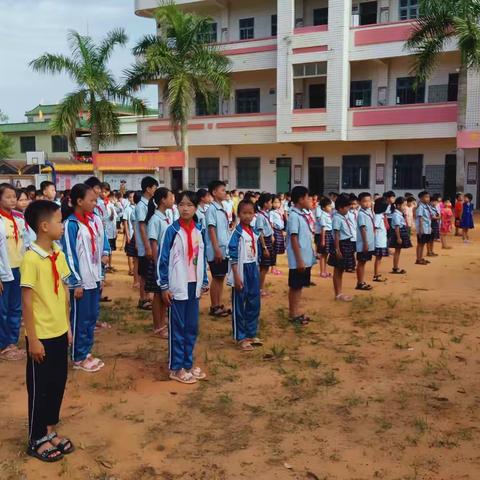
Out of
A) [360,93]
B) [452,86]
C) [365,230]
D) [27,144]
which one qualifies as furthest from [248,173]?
[27,144]

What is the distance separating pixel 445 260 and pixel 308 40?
13265 mm

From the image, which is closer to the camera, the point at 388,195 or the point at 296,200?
the point at 296,200

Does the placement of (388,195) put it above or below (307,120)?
below

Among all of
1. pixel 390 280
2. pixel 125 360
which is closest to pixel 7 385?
pixel 125 360

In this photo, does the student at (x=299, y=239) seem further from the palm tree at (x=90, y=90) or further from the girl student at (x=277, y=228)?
the palm tree at (x=90, y=90)

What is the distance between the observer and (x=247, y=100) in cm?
2503

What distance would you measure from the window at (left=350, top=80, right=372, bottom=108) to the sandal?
21067mm

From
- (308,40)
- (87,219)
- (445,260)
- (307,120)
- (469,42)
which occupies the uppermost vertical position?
(308,40)

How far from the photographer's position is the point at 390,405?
427 centimetres

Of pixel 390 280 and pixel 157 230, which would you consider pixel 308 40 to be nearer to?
pixel 390 280

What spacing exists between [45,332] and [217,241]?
141 inches

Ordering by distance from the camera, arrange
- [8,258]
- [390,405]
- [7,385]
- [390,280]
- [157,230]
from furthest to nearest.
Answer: [390,280]
[157,230]
[8,258]
[7,385]
[390,405]

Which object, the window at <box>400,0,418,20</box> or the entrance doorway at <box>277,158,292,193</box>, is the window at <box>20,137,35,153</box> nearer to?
the entrance doorway at <box>277,158,292,193</box>

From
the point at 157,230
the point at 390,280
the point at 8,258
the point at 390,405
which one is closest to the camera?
the point at 390,405
